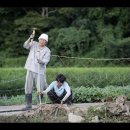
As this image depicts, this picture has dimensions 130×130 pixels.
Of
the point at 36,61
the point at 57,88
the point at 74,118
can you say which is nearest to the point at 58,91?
the point at 57,88

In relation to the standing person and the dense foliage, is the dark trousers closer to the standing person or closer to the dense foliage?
the standing person

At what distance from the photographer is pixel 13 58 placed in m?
18.3

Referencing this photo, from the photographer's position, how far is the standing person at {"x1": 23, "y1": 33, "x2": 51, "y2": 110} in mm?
7086

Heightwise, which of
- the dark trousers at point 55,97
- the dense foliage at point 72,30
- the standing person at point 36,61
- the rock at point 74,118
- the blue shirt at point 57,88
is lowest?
the rock at point 74,118

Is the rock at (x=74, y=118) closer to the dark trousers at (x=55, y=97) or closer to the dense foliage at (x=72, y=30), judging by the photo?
the dark trousers at (x=55, y=97)

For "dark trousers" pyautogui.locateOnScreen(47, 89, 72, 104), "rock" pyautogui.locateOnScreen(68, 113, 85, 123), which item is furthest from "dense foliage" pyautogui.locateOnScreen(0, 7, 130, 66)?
"rock" pyautogui.locateOnScreen(68, 113, 85, 123)

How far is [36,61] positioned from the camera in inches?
283

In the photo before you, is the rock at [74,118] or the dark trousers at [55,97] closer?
the rock at [74,118]

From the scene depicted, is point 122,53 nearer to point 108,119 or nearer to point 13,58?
point 13,58

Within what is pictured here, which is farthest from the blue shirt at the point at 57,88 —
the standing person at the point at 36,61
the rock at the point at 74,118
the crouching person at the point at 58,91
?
the rock at the point at 74,118

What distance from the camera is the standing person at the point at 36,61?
7.09 metres
